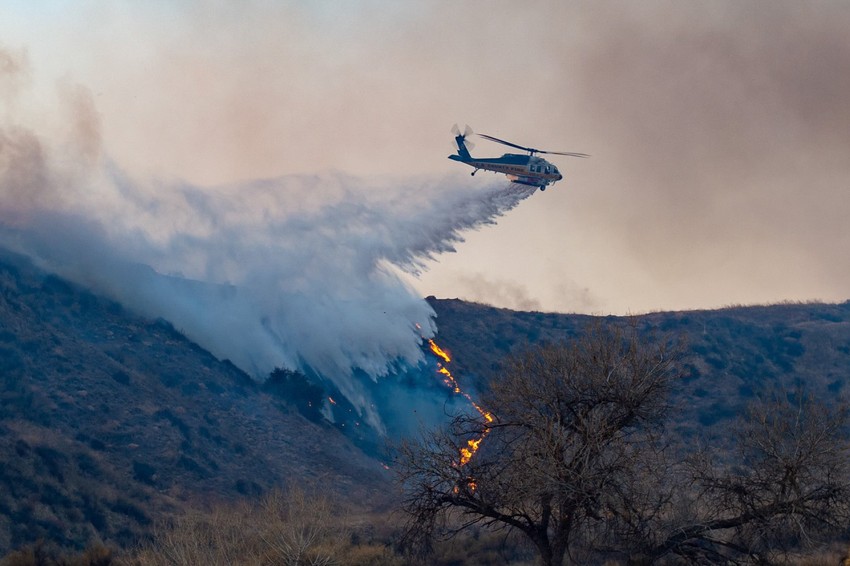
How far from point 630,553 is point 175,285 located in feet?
252

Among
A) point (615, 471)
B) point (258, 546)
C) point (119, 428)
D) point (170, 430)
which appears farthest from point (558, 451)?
point (170, 430)

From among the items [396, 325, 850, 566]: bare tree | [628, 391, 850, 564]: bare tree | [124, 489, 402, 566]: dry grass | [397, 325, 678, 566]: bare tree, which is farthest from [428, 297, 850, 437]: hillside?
[628, 391, 850, 564]: bare tree

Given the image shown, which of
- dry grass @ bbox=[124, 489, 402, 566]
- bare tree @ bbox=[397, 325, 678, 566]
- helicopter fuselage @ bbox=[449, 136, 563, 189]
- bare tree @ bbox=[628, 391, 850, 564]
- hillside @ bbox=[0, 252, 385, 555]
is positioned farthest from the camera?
helicopter fuselage @ bbox=[449, 136, 563, 189]

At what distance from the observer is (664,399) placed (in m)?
34.2

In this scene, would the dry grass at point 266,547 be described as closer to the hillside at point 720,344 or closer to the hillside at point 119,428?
the hillside at point 119,428

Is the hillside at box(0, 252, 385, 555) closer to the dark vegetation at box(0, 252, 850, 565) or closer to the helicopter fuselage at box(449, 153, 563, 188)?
the dark vegetation at box(0, 252, 850, 565)

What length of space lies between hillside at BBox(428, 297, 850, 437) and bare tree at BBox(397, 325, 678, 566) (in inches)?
2384

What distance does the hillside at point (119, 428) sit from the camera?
63.3m

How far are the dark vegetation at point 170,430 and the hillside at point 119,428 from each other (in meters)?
0.15

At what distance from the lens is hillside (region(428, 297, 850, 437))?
103438 millimetres

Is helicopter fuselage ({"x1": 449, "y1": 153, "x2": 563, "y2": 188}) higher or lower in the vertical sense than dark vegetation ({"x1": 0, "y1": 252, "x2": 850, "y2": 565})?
higher

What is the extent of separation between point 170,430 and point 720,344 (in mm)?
67984

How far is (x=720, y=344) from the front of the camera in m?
119

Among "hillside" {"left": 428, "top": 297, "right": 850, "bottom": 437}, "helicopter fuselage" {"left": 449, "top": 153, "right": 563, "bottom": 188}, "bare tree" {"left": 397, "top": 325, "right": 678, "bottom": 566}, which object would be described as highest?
"helicopter fuselage" {"left": 449, "top": 153, "right": 563, "bottom": 188}
